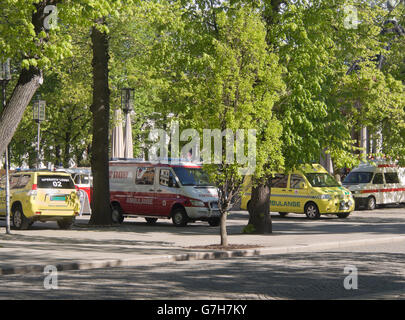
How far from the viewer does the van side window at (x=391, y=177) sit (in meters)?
40.9

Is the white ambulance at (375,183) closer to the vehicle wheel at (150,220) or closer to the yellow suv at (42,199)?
the vehicle wheel at (150,220)

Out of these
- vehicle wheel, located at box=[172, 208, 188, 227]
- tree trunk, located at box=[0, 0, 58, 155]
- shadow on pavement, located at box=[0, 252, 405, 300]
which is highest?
tree trunk, located at box=[0, 0, 58, 155]

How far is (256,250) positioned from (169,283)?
6.20 m

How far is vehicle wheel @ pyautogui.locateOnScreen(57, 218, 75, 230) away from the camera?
82.2ft

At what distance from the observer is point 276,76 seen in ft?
62.3

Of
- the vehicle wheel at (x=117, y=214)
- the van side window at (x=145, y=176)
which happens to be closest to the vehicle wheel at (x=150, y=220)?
the vehicle wheel at (x=117, y=214)

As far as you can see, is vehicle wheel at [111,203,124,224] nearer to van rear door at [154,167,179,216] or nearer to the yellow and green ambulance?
van rear door at [154,167,179,216]

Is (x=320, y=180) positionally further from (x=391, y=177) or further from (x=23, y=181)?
(x=23, y=181)

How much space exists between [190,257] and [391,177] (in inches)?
1018

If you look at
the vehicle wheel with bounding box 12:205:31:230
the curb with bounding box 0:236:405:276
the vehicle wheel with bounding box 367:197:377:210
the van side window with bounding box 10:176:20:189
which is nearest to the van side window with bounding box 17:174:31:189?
the van side window with bounding box 10:176:20:189

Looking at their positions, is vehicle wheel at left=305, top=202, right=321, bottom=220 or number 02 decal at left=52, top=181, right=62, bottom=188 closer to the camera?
number 02 decal at left=52, top=181, right=62, bottom=188

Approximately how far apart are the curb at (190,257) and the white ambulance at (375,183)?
57.0 feet

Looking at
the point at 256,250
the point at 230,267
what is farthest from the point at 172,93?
the point at 230,267
